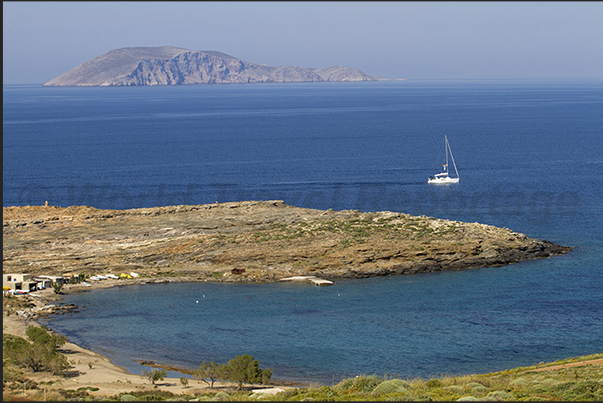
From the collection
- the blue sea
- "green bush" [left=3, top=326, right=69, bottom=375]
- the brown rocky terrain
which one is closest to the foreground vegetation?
"green bush" [left=3, top=326, right=69, bottom=375]

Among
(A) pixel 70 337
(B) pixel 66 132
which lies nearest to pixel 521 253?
(A) pixel 70 337

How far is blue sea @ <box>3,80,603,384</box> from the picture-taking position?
3959 centimetres

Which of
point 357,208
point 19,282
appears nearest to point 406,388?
point 19,282

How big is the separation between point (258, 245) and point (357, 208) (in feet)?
69.7

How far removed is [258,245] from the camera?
57.6 meters

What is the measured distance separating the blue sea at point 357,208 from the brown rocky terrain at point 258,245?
6.65ft

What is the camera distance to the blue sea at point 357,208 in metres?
39.6

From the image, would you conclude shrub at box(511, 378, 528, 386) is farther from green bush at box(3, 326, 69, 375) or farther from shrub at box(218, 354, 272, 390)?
green bush at box(3, 326, 69, 375)

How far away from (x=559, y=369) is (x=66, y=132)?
482 ft

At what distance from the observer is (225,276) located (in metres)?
54.1

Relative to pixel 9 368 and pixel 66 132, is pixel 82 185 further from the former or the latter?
pixel 66 132

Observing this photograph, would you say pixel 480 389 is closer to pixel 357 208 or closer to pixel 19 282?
pixel 19 282

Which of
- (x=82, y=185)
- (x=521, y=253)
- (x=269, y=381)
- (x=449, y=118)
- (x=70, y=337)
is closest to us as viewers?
(x=269, y=381)

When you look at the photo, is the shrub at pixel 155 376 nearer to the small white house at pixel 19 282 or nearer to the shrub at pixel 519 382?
the shrub at pixel 519 382
